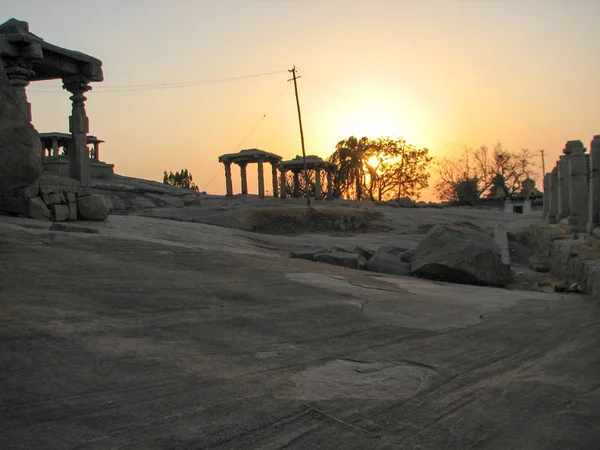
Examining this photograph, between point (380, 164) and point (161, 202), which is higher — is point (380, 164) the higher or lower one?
the higher one

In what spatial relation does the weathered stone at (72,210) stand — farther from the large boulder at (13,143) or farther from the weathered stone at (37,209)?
the large boulder at (13,143)

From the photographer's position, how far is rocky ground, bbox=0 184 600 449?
2.49 meters

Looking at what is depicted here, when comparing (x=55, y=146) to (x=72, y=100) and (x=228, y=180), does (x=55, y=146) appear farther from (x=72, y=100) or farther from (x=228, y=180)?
(x=72, y=100)

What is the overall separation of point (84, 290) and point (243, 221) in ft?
45.7

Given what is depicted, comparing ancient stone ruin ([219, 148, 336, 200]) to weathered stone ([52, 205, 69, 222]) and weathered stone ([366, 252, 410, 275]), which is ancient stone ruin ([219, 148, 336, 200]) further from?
weathered stone ([366, 252, 410, 275])

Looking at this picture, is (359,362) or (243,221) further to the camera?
(243,221)

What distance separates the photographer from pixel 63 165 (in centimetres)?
2788

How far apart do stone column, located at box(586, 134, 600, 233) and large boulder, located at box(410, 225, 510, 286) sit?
121 inches

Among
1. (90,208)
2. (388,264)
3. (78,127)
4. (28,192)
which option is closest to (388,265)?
(388,264)

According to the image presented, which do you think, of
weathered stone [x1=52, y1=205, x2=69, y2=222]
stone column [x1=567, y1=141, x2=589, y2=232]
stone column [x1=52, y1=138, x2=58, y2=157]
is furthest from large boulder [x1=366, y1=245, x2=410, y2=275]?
stone column [x1=52, y1=138, x2=58, y2=157]

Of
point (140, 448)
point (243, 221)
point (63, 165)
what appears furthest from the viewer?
point (63, 165)

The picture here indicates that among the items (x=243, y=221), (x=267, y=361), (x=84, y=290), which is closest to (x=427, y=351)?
(x=267, y=361)

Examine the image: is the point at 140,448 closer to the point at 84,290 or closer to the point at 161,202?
the point at 84,290

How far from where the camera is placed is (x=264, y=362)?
3416 millimetres
